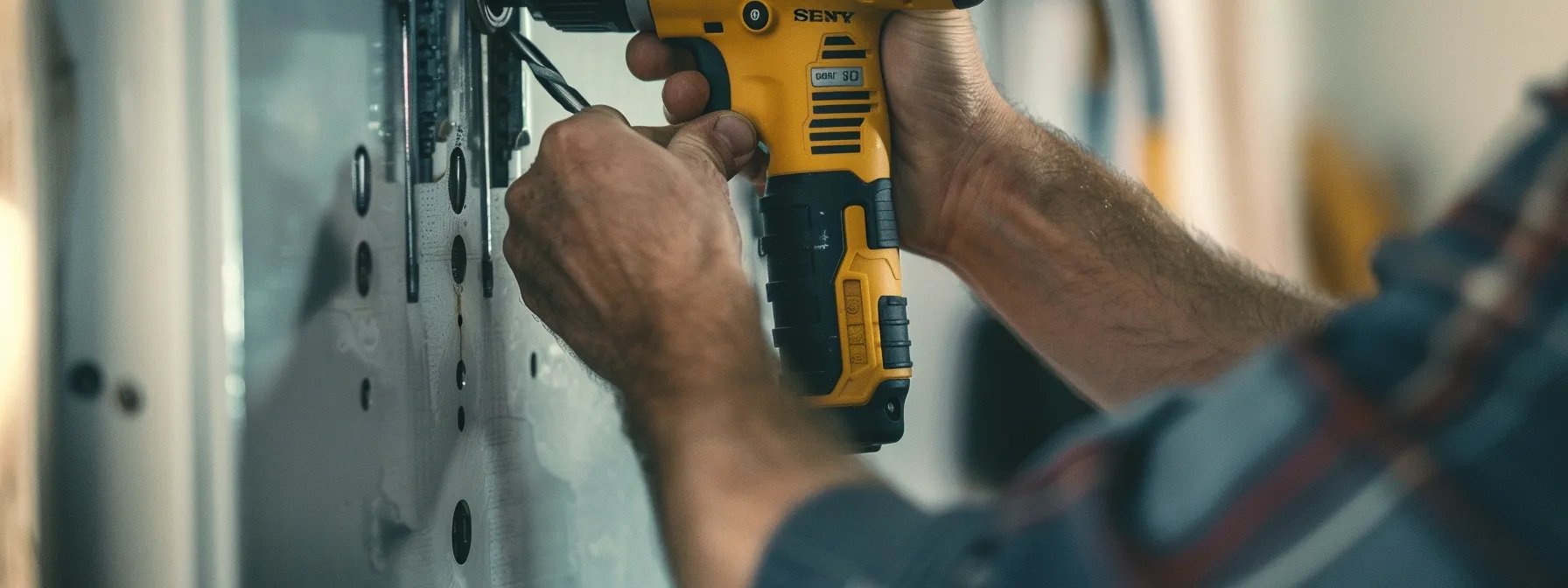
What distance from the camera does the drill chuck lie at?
622mm

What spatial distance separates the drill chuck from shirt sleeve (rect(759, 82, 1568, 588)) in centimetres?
42

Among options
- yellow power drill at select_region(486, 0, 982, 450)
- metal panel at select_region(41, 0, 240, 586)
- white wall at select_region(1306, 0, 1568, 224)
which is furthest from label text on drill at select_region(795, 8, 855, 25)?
white wall at select_region(1306, 0, 1568, 224)

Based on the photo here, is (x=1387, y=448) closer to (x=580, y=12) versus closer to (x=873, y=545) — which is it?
(x=873, y=545)

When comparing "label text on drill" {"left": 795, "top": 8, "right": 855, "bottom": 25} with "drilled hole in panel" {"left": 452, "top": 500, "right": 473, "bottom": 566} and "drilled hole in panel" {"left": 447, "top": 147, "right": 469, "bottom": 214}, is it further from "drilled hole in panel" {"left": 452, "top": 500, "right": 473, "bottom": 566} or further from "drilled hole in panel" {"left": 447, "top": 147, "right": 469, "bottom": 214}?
"drilled hole in panel" {"left": 452, "top": 500, "right": 473, "bottom": 566}

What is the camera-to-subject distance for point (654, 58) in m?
0.67

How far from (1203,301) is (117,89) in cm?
57

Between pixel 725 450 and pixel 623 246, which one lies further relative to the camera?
pixel 623 246

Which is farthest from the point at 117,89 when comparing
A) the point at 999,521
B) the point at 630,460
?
the point at 630,460

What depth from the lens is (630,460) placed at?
0.81m

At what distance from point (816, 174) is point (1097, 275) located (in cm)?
21

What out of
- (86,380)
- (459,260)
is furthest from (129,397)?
(459,260)

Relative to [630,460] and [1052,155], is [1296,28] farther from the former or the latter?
[630,460]

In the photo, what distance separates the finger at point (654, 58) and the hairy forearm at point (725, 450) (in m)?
0.23

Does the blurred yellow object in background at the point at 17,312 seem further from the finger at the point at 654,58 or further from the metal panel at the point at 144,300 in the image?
the finger at the point at 654,58
